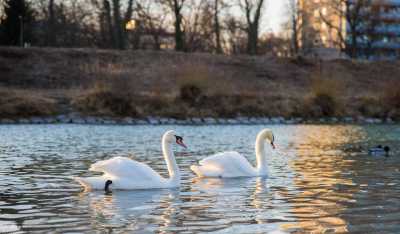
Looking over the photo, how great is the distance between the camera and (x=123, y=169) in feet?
36.1

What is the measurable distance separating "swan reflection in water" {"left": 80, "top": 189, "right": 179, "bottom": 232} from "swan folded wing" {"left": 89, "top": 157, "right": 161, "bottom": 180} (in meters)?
0.25

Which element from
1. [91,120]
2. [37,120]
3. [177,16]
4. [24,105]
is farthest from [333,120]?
[177,16]

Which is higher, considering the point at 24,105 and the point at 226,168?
the point at 24,105

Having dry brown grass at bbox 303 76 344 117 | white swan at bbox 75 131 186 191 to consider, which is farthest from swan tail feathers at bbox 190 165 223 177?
dry brown grass at bbox 303 76 344 117

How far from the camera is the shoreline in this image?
3499cm

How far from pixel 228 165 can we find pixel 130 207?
4095 millimetres

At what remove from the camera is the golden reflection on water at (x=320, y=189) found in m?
8.23

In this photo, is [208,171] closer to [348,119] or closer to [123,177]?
[123,177]

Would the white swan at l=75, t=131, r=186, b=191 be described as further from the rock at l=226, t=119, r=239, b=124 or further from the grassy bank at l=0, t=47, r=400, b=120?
the rock at l=226, t=119, r=239, b=124

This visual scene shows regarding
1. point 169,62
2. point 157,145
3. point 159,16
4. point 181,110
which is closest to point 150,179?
point 157,145

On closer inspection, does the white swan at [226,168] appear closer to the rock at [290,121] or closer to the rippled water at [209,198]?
the rippled water at [209,198]

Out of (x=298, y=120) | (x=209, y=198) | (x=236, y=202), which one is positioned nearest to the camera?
(x=236, y=202)

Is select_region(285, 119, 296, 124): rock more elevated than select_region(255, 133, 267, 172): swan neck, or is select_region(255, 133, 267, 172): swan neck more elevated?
select_region(255, 133, 267, 172): swan neck

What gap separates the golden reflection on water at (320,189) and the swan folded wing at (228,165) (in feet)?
3.21
